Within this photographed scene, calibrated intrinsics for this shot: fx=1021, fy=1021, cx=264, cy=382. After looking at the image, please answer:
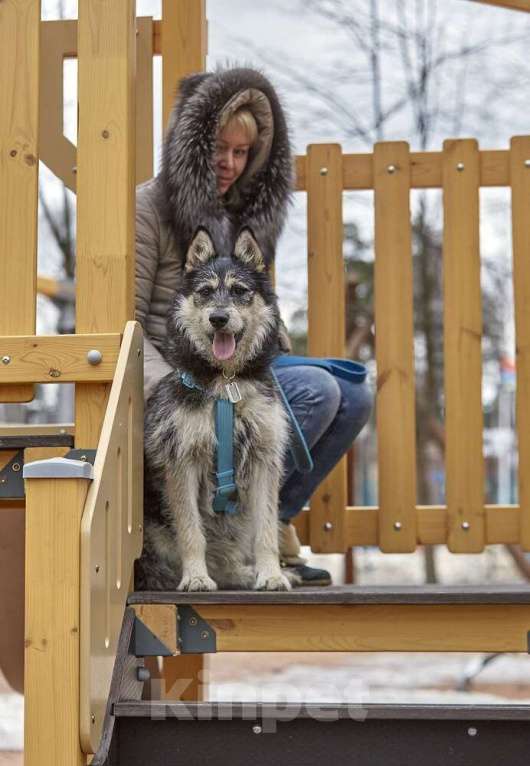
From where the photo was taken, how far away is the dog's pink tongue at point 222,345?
11.4 feet

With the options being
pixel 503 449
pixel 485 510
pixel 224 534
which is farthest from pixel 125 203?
pixel 503 449

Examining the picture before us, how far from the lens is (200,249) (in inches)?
143

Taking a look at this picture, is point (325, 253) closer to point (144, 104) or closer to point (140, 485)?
point (144, 104)

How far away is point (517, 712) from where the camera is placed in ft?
9.05

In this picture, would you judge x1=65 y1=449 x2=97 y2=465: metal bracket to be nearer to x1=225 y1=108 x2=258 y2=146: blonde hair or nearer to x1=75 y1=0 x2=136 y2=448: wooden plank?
x1=75 y1=0 x2=136 y2=448: wooden plank

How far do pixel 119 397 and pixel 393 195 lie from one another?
234 centimetres

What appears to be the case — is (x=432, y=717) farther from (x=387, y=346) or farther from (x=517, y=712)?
(x=387, y=346)

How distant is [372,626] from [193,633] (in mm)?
560

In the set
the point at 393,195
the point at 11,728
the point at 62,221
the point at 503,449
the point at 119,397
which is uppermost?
the point at 62,221

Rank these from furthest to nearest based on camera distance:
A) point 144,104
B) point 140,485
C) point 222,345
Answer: point 144,104 < point 222,345 < point 140,485

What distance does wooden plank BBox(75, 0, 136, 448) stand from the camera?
3287mm

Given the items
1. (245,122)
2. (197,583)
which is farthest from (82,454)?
(245,122)

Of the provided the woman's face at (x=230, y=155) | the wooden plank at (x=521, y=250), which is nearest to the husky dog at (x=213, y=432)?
the woman's face at (x=230, y=155)

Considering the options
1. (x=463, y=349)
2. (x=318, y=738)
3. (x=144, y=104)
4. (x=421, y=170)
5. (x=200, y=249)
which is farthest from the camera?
(x=144, y=104)
